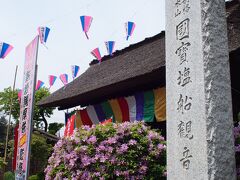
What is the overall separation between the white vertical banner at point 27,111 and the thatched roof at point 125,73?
217cm

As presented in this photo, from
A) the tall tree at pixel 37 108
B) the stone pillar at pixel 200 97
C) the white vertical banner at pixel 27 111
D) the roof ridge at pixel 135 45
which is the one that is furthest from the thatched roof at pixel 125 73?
the tall tree at pixel 37 108

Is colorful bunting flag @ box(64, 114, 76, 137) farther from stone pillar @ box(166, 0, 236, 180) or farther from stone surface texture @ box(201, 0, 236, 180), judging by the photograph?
stone surface texture @ box(201, 0, 236, 180)

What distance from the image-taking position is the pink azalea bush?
16.2 feet

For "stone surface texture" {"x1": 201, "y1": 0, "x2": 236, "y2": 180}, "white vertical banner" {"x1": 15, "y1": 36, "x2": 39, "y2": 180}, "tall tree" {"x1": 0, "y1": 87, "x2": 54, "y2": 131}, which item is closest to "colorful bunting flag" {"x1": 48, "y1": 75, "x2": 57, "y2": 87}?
"white vertical banner" {"x1": 15, "y1": 36, "x2": 39, "y2": 180}

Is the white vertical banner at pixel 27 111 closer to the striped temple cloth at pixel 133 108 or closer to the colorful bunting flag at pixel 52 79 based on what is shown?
the striped temple cloth at pixel 133 108

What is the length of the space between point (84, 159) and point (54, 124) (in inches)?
988

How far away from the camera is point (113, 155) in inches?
199

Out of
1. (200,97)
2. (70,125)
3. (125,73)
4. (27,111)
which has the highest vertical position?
(125,73)

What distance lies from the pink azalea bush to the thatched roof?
206 cm

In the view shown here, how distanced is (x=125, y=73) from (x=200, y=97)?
208 inches

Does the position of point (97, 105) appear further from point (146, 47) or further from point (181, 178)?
point (181, 178)

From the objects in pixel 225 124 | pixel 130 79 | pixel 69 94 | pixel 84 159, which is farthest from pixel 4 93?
pixel 225 124

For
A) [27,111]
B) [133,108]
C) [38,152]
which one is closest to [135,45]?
[133,108]

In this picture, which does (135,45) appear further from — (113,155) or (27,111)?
(113,155)
